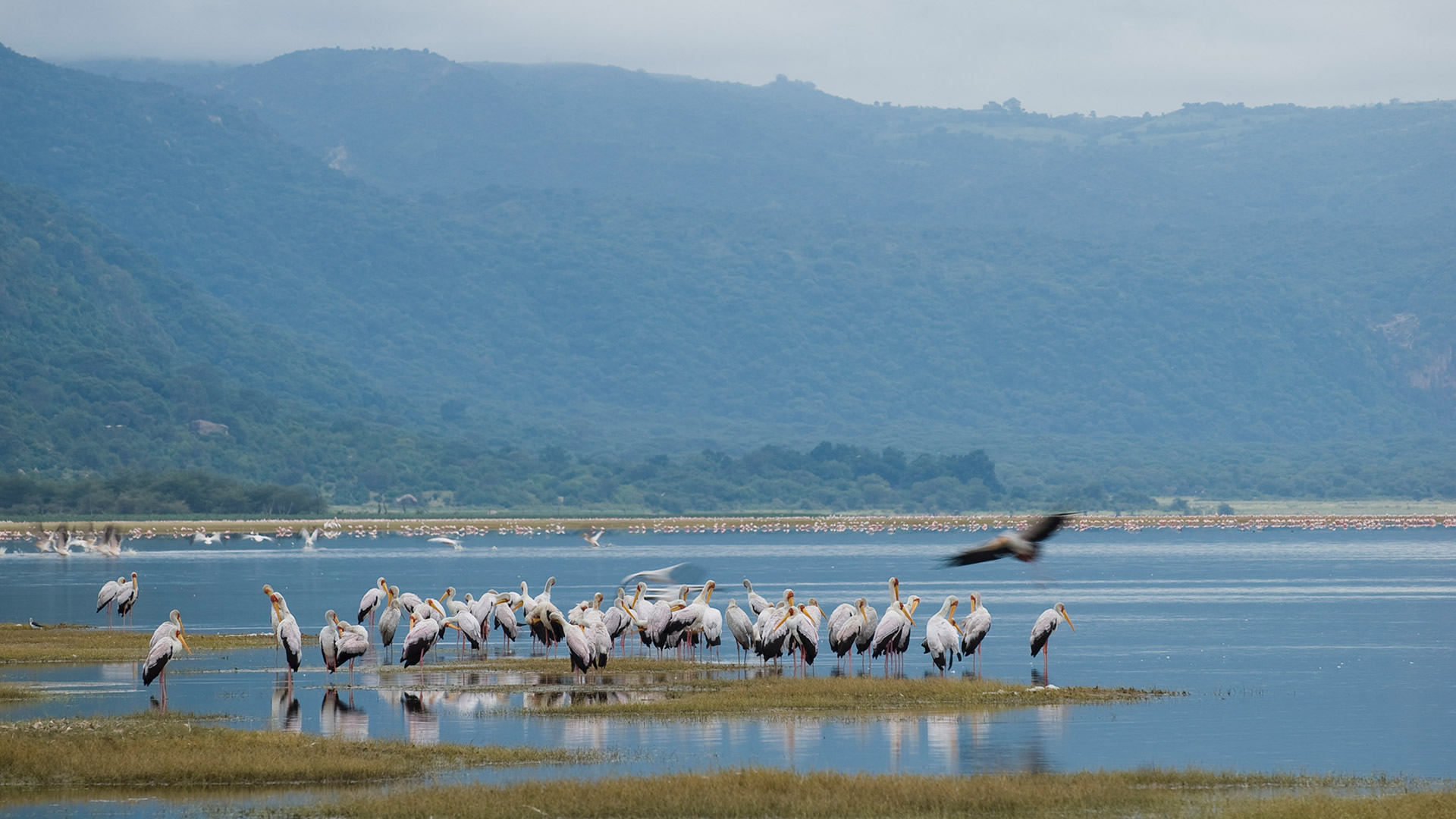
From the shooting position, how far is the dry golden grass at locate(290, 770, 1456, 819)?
18.9m

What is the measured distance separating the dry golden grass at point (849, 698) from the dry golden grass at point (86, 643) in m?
10.6

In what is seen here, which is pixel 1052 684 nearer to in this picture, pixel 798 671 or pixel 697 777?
pixel 798 671

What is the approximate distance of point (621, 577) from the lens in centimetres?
5984

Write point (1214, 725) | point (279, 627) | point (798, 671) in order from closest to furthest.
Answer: point (1214, 725) → point (279, 627) → point (798, 671)

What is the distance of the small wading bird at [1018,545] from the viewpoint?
19.0 m

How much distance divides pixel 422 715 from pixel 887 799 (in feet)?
28.7

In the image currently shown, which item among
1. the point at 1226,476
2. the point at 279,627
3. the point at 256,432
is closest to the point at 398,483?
the point at 256,432

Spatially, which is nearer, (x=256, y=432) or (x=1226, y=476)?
(x=256, y=432)

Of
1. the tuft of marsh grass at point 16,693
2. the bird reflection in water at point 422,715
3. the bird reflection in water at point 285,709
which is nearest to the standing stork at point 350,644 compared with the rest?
the bird reflection in water at point 285,709

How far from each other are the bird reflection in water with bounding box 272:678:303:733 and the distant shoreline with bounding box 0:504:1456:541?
76860mm

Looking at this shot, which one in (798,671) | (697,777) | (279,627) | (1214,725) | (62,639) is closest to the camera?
(697,777)

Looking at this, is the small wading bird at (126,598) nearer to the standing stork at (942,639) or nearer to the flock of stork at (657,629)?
the flock of stork at (657,629)

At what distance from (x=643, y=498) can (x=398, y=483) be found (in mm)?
18985

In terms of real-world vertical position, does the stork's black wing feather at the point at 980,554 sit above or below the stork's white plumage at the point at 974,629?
above
